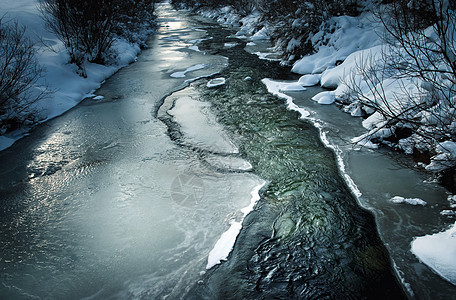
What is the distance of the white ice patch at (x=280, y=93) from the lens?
8.73 metres

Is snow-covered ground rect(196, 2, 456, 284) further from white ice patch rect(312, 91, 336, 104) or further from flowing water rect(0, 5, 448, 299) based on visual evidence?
flowing water rect(0, 5, 448, 299)

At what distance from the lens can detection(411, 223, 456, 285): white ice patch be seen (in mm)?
3551

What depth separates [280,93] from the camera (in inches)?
407

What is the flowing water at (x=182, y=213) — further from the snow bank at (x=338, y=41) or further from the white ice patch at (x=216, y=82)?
the snow bank at (x=338, y=41)

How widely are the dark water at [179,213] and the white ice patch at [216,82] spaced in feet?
8.87

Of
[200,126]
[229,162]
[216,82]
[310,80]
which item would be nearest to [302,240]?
[229,162]

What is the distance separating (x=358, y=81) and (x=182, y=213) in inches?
280

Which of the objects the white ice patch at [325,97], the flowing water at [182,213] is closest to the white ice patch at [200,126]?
the flowing water at [182,213]

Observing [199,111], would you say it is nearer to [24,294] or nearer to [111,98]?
[111,98]

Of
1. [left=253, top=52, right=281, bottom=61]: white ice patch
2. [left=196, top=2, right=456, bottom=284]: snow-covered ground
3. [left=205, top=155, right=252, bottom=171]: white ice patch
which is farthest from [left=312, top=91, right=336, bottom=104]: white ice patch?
[left=253, top=52, right=281, bottom=61]: white ice patch

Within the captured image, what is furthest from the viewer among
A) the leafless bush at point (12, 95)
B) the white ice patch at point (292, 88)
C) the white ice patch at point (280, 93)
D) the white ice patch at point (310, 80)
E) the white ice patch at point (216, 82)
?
the white ice patch at point (216, 82)

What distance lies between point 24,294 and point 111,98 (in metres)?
7.89

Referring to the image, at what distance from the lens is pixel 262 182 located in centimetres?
555

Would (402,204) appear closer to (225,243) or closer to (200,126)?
(225,243)
